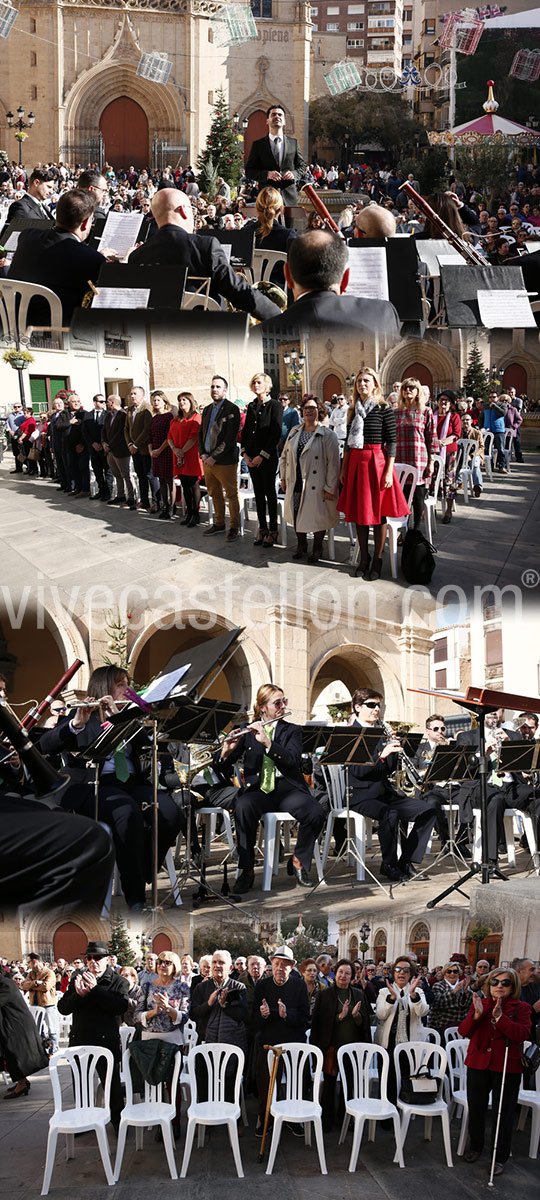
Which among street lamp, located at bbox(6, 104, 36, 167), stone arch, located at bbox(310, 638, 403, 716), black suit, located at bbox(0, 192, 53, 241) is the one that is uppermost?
street lamp, located at bbox(6, 104, 36, 167)

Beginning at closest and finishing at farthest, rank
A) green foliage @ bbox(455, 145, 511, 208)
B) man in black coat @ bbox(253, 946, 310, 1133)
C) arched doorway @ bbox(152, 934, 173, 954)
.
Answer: man in black coat @ bbox(253, 946, 310, 1133), arched doorway @ bbox(152, 934, 173, 954), green foliage @ bbox(455, 145, 511, 208)

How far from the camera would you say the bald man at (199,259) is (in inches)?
209

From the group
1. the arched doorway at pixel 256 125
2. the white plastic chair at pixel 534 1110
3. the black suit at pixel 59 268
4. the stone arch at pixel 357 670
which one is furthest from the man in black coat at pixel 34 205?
the arched doorway at pixel 256 125

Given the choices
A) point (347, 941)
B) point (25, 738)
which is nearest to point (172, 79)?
point (347, 941)

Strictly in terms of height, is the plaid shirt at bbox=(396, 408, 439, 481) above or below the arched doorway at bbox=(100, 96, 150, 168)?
below

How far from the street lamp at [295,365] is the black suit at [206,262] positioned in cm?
23

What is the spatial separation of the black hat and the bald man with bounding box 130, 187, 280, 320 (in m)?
3.67

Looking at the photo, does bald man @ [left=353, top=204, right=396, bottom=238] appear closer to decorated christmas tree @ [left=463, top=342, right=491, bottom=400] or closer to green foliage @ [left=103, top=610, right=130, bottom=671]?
decorated christmas tree @ [left=463, top=342, right=491, bottom=400]

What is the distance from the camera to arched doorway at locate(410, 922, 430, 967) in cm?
742

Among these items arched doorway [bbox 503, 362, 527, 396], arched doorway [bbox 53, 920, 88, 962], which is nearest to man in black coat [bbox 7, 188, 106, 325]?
arched doorway [bbox 503, 362, 527, 396]

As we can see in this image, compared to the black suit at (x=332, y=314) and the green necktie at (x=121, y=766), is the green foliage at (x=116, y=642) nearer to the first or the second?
the green necktie at (x=121, y=766)

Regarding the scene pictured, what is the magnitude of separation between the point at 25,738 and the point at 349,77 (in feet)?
40.5

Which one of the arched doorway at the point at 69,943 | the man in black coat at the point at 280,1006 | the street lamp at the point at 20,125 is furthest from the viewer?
the street lamp at the point at 20,125

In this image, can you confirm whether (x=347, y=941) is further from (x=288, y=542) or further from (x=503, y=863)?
(x=288, y=542)
